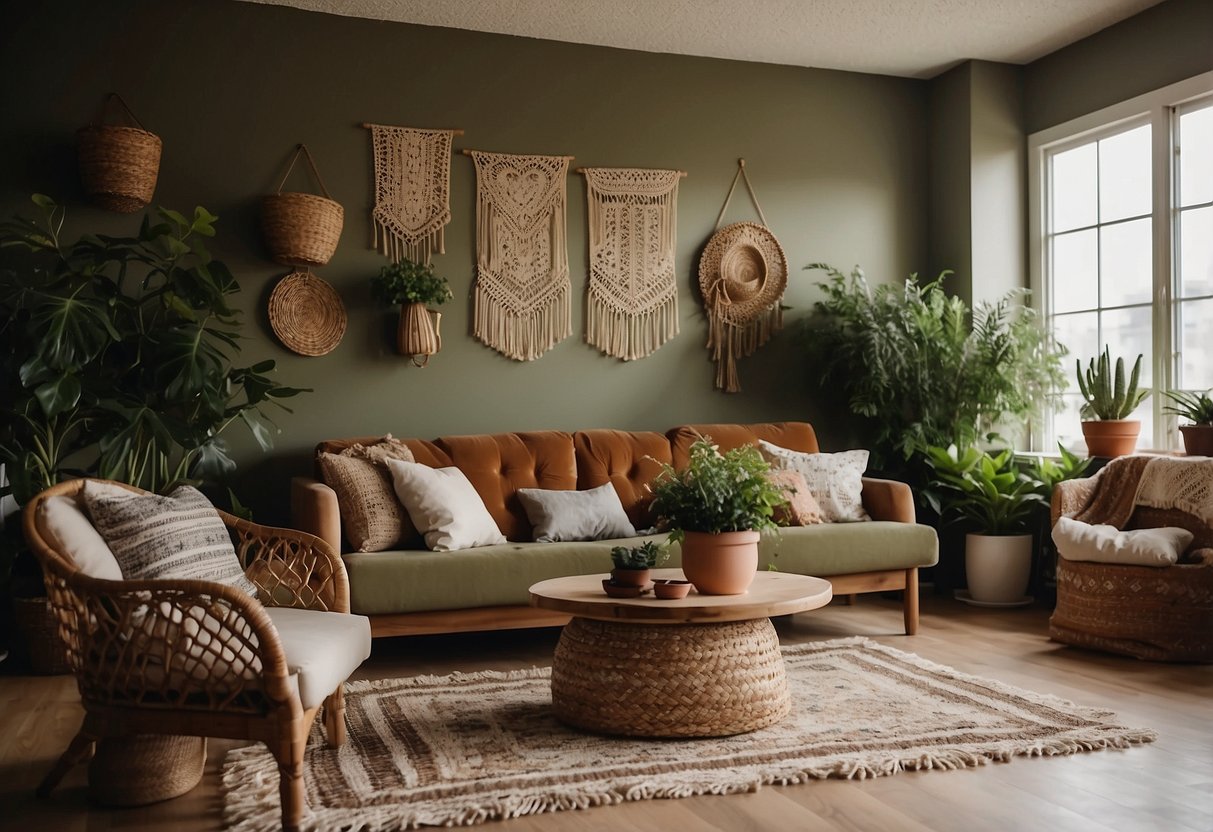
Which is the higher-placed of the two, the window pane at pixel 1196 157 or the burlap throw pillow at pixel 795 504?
the window pane at pixel 1196 157

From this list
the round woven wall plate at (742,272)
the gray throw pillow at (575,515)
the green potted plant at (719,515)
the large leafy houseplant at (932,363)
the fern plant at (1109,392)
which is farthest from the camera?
the round woven wall plate at (742,272)

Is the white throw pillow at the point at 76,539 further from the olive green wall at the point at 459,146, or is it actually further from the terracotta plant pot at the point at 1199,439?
the terracotta plant pot at the point at 1199,439

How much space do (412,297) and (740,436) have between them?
161 cm

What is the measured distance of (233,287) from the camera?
428cm

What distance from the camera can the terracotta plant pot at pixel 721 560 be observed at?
2.94m

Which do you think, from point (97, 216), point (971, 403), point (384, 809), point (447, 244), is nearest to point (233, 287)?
point (97, 216)

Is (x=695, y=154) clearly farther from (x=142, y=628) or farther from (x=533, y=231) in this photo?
(x=142, y=628)

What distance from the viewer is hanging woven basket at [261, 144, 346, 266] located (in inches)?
171

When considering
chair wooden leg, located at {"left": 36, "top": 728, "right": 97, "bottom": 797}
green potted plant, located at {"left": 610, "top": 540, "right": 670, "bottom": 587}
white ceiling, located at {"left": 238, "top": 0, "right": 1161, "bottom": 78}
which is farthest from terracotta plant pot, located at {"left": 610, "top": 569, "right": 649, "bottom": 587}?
white ceiling, located at {"left": 238, "top": 0, "right": 1161, "bottom": 78}

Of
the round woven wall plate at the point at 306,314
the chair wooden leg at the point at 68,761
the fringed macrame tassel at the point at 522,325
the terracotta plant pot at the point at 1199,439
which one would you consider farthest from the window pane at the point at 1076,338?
the chair wooden leg at the point at 68,761

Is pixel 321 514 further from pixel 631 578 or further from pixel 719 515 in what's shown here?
pixel 719 515

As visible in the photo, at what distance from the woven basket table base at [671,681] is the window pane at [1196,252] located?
2939 mm

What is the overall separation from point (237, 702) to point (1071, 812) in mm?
1845

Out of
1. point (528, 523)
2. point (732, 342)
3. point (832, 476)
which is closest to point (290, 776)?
point (528, 523)
